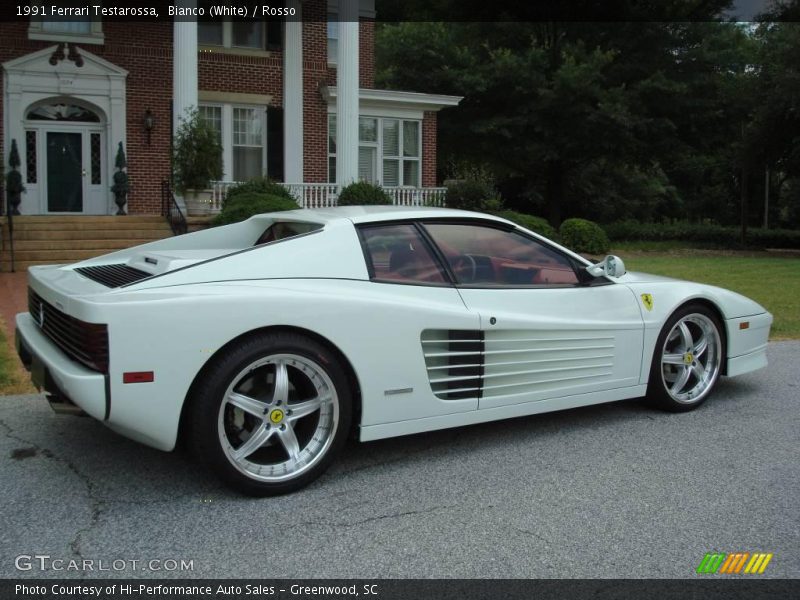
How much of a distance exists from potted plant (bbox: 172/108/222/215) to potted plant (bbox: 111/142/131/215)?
77.5 inches

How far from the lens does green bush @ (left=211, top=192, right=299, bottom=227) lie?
1348 cm

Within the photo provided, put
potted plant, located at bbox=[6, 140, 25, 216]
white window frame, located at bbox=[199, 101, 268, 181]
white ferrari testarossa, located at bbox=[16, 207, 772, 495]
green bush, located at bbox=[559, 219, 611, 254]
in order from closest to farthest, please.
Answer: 1. white ferrari testarossa, located at bbox=[16, 207, 772, 495]
2. potted plant, located at bbox=[6, 140, 25, 216]
3. green bush, located at bbox=[559, 219, 611, 254]
4. white window frame, located at bbox=[199, 101, 268, 181]

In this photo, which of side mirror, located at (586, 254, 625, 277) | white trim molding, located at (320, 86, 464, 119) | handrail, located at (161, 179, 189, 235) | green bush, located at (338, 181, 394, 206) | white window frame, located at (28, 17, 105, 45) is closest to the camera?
side mirror, located at (586, 254, 625, 277)

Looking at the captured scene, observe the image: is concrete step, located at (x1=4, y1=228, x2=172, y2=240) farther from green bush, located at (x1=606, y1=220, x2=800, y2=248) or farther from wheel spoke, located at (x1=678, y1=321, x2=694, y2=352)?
green bush, located at (x1=606, y1=220, x2=800, y2=248)

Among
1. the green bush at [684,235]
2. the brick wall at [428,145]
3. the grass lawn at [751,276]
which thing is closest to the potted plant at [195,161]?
the brick wall at [428,145]

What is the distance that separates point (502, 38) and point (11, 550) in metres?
26.7

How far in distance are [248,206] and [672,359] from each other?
9.98 metres

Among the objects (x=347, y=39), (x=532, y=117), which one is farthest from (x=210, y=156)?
(x=532, y=117)

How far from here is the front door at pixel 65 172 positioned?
1756 cm

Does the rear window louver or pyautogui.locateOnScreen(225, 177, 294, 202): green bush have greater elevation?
pyautogui.locateOnScreen(225, 177, 294, 202): green bush

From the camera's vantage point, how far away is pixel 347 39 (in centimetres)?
1759

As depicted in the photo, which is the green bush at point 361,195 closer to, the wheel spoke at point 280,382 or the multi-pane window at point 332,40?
the multi-pane window at point 332,40

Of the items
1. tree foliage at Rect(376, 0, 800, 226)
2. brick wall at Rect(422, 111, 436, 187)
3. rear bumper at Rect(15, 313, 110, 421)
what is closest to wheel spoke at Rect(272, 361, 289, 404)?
rear bumper at Rect(15, 313, 110, 421)

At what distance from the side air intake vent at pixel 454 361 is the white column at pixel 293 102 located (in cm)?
1588
